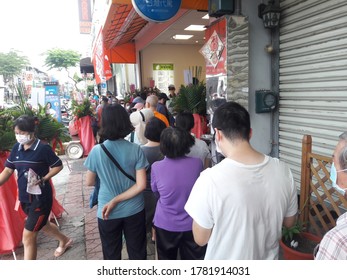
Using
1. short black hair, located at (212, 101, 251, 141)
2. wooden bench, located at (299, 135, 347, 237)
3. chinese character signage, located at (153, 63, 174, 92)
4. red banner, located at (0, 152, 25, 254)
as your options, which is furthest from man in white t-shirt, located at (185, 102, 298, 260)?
chinese character signage, located at (153, 63, 174, 92)

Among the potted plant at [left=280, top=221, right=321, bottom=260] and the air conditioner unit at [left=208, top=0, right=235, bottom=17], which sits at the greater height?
the air conditioner unit at [left=208, top=0, right=235, bottom=17]

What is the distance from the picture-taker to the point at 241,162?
132 cm

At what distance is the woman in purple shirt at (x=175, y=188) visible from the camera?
2.06 meters

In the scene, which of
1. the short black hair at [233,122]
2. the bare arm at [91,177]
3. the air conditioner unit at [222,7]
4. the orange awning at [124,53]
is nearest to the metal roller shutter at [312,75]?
the air conditioner unit at [222,7]

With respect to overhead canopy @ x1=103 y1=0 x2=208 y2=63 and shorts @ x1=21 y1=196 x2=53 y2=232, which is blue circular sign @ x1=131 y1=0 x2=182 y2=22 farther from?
shorts @ x1=21 y1=196 x2=53 y2=232

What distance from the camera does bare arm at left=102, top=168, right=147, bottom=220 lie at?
2.20m

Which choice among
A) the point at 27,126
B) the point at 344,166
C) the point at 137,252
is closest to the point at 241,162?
the point at 344,166

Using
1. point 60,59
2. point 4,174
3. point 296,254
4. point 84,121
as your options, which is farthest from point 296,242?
point 60,59

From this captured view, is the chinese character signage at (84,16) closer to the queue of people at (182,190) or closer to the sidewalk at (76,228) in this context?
the sidewalk at (76,228)

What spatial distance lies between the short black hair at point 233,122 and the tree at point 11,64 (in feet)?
113

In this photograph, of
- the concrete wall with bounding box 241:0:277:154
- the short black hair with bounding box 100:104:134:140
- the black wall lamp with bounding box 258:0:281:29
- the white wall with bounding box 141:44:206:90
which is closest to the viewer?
the short black hair with bounding box 100:104:134:140

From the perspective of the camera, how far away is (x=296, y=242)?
8.41 ft

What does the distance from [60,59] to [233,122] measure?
36.4 m

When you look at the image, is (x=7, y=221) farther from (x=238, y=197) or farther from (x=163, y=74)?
(x=163, y=74)
